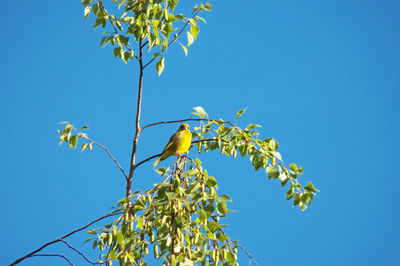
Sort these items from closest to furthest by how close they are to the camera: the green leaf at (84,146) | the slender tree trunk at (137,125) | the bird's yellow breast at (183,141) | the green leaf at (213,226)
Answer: the green leaf at (213,226) → the slender tree trunk at (137,125) → the green leaf at (84,146) → the bird's yellow breast at (183,141)

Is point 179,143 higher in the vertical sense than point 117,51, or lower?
lower

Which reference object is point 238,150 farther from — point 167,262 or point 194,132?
point 167,262

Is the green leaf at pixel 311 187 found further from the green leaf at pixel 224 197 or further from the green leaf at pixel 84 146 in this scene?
the green leaf at pixel 84 146

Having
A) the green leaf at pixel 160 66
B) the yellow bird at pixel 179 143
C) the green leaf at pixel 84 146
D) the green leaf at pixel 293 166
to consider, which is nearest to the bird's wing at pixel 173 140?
the yellow bird at pixel 179 143

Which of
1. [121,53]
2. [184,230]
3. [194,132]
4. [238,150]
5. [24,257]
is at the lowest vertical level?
[184,230]

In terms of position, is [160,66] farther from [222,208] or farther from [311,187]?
[311,187]

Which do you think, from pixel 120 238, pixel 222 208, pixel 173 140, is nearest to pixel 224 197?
pixel 222 208

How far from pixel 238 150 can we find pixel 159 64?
1.00m

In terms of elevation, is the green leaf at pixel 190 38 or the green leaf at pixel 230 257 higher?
the green leaf at pixel 190 38

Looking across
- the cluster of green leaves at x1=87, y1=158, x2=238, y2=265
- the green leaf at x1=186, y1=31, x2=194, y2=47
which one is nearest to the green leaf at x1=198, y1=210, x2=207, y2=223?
the cluster of green leaves at x1=87, y1=158, x2=238, y2=265

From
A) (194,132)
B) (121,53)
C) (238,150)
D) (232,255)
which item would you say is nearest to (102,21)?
(121,53)

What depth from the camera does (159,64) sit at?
12.8 ft

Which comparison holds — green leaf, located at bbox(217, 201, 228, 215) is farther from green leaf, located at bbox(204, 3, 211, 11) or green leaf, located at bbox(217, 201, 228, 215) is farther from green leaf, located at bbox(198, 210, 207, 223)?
green leaf, located at bbox(204, 3, 211, 11)

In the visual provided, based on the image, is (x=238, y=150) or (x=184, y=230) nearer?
(x=184, y=230)
